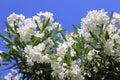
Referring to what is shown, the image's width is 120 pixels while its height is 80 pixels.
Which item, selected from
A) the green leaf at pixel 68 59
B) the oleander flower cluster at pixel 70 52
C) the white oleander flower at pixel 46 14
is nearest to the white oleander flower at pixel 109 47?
the oleander flower cluster at pixel 70 52

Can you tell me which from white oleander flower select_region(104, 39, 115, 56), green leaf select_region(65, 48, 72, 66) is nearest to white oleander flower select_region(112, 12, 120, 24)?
white oleander flower select_region(104, 39, 115, 56)

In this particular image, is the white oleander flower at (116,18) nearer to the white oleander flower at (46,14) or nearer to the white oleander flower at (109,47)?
the white oleander flower at (109,47)

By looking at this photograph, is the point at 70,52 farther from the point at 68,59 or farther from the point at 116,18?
the point at 116,18

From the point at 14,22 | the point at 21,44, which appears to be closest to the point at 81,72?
the point at 21,44

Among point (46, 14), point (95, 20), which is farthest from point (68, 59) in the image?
point (46, 14)

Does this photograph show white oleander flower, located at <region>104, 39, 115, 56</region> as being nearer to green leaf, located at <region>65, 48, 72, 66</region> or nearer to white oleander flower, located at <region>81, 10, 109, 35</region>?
white oleander flower, located at <region>81, 10, 109, 35</region>

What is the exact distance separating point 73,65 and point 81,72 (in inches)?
9.6

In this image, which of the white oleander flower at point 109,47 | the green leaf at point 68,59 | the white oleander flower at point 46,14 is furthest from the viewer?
the white oleander flower at point 46,14

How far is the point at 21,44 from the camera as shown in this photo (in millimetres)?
4836

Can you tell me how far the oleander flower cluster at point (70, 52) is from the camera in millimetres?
4352

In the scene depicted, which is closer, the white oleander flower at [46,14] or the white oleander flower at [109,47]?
the white oleander flower at [109,47]

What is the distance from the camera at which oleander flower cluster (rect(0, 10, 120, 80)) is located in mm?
4352

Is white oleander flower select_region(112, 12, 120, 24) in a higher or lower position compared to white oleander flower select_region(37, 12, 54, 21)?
lower

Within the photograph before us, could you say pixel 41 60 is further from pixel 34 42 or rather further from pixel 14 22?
pixel 14 22
